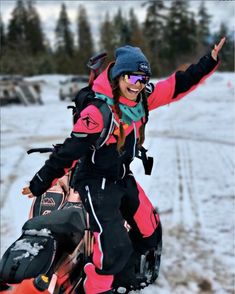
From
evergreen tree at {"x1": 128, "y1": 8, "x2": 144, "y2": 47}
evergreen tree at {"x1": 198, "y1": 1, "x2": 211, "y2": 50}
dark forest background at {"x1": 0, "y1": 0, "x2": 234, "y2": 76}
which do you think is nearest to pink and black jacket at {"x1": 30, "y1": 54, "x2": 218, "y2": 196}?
dark forest background at {"x1": 0, "y1": 0, "x2": 234, "y2": 76}

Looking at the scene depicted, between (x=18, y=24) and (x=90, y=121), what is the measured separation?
59519mm

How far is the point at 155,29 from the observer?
54.3 m

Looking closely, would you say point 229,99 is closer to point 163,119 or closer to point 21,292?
point 163,119

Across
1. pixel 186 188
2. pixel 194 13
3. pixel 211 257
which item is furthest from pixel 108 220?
pixel 194 13

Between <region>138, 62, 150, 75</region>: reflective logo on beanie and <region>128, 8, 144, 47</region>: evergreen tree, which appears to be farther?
<region>128, 8, 144, 47</region>: evergreen tree

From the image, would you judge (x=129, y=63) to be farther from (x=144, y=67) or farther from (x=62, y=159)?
(x=62, y=159)

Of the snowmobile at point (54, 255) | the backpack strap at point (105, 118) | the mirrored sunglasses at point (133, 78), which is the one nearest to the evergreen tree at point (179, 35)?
the snowmobile at point (54, 255)

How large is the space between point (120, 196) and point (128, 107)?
553 mm

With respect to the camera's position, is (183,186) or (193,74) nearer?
(193,74)

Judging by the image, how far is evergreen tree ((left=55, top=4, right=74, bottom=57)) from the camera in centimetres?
6562

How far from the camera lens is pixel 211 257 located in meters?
5.90

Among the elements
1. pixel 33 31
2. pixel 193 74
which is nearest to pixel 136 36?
pixel 33 31

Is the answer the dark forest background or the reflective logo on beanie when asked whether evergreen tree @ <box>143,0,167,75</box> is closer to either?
the dark forest background

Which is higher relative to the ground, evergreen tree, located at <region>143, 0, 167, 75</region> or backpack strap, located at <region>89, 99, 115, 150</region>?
backpack strap, located at <region>89, 99, 115, 150</region>
